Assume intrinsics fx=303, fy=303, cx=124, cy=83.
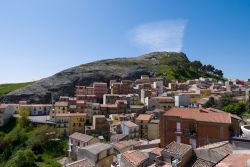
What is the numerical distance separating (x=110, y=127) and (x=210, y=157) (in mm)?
57978

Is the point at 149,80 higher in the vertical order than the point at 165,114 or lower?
higher

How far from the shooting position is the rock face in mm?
125875

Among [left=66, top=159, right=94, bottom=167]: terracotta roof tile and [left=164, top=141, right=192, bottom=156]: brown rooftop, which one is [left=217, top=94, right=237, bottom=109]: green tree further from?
[left=164, top=141, right=192, bottom=156]: brown rooftop

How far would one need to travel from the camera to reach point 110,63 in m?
184

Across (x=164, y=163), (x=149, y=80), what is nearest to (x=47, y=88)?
(x=149, y=80)

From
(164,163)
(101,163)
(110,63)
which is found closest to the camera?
(164,163)

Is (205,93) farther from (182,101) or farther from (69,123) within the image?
(69,123)

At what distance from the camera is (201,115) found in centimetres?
3831

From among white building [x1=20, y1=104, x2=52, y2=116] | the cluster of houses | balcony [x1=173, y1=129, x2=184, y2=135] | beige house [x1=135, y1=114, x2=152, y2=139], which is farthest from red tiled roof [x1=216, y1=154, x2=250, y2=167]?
white building [x1=20, y1=104, x2=52, y2=116]

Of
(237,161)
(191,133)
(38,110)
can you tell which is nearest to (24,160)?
(38,110)

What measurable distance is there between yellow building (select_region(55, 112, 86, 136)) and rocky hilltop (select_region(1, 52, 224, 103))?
43.8 m

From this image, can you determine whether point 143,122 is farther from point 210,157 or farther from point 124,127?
point 210,157

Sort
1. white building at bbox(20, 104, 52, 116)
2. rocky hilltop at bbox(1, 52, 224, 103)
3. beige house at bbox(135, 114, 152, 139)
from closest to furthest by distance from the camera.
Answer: beige house at bbox(135, 114, 152, 139), white building at bbox(20, 104, 52, 116), rocky hilltop at bbox(1, 52, 224, 103)

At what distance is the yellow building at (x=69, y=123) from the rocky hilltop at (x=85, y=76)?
4378cm
